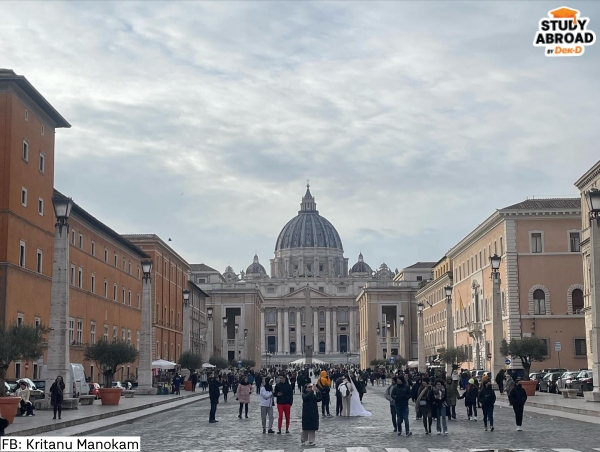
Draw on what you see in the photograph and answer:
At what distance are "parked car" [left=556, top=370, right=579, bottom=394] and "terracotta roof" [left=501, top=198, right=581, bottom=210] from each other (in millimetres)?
23948

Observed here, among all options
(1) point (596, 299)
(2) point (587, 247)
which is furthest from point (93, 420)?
(2) point (587, 247)

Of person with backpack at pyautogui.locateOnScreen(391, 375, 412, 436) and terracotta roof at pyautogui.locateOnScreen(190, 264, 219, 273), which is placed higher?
terracotta roof at pyautogui.locateOnScreen(190, 264, 219, 273)

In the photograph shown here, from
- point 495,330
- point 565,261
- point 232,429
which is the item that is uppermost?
point 565,261

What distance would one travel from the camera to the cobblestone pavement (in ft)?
72.6

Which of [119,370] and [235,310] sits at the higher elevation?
[235,310]

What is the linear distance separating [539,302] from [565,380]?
80.7ft

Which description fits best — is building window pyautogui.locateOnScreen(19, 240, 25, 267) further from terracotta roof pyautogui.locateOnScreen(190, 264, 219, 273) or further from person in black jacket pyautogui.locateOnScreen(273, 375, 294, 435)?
terracotta roof pyautogui.locateOnScreen(190, 264, 219, 273)

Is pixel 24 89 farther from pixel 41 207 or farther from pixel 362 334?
pixel 362 334

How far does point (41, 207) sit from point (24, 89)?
7.50 m

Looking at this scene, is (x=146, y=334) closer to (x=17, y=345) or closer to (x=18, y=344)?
(x=18, y=344)

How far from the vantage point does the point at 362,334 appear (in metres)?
190

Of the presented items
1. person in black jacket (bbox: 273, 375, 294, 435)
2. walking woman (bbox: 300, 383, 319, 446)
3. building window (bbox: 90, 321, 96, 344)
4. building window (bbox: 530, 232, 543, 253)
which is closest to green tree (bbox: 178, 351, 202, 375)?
building window (bbox: 90, 321, 96, 344)

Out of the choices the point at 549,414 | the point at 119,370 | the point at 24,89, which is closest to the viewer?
the point at 549,414

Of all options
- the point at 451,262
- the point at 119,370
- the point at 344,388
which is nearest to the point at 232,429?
the point at 344,388
